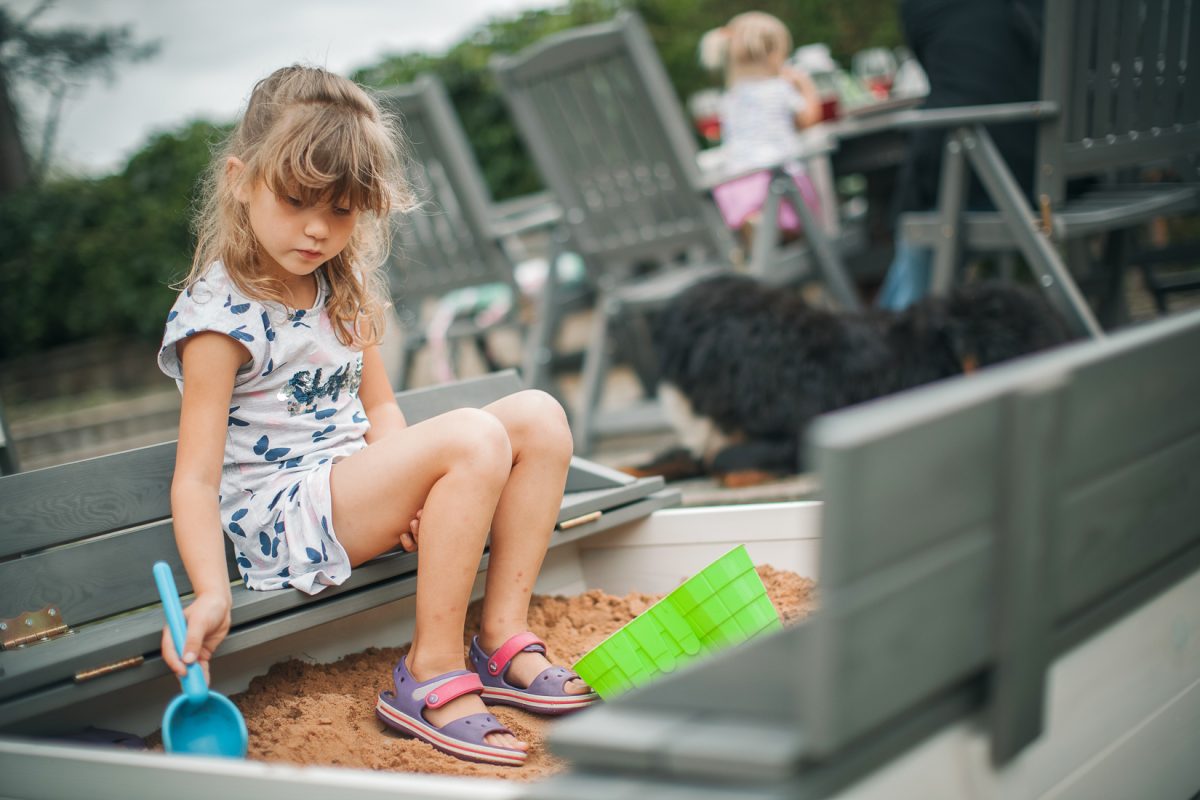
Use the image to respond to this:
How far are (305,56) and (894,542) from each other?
1409 mm

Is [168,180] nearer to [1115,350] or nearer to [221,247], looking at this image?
[221,247]

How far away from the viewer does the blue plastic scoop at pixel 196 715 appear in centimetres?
145

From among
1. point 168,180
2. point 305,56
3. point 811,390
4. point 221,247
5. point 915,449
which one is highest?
point 168,180

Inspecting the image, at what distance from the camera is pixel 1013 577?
96cm

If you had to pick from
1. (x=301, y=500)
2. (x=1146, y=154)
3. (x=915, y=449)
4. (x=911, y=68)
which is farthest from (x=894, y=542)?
(x=911, y=68)

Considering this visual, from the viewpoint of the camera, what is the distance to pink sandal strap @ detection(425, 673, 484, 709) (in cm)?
156

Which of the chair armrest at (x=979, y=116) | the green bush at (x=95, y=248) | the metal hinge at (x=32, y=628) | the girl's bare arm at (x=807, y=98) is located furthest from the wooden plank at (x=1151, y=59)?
the green bush at (x=95, y=248)

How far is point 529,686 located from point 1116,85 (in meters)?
2.55

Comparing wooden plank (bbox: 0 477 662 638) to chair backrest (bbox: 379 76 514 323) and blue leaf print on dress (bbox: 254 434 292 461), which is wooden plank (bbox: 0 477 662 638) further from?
chair backrest (bbox: 379 76 514 323)

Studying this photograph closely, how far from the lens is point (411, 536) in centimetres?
175

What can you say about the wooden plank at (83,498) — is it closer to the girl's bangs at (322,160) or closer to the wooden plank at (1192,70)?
the girl's bangs at (322,160)

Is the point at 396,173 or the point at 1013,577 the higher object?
the point at 396,173

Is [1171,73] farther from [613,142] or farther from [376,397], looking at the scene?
[376,397]

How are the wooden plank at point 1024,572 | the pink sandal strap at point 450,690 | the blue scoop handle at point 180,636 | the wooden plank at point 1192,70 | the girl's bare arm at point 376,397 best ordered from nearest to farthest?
the wooden plank at point 1024,572 → the blue scoop handle at point 180,636 → the pink sandal strap at point 450,690 → the girl's bare arm at point 376,397 → the wooden plank at point 1192,70
